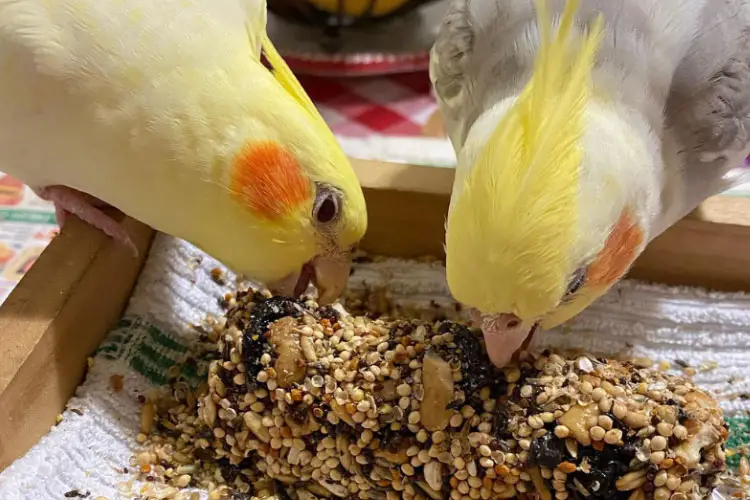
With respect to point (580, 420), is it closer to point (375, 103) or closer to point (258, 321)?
point (258, 321)

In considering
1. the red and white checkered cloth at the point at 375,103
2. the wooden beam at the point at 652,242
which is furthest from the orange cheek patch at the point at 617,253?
the red and white checkered cloth at the point at 375,103

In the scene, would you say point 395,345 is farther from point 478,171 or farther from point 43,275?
point 43,275

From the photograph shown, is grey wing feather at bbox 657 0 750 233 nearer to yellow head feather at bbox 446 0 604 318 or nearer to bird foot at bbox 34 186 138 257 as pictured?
yellow head feather at bbox 446 0 604 318

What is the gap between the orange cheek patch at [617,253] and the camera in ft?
2.92

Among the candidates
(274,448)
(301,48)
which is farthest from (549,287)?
(301,48)

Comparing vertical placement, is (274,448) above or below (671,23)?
below

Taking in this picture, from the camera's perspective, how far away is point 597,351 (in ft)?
3.92

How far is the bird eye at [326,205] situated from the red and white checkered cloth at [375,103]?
0.77 metres

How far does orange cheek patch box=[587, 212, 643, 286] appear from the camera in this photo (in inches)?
35.1

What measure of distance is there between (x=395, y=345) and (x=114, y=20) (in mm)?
542

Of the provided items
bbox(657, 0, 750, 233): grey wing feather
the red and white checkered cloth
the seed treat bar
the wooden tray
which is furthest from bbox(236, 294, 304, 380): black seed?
the red and white checkered cloth

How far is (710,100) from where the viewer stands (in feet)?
3.51

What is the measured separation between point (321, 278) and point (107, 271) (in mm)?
313

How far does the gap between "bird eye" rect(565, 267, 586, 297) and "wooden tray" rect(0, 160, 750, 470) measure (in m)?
0.41
